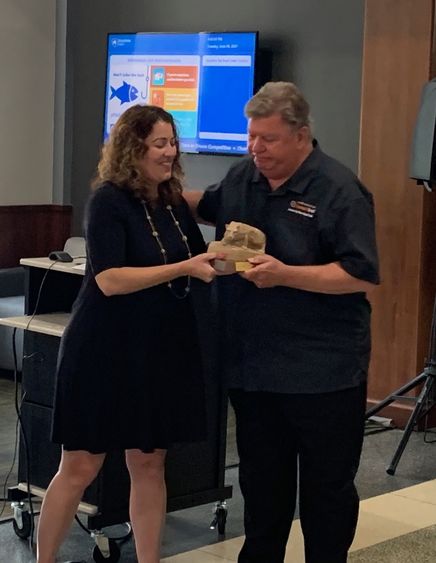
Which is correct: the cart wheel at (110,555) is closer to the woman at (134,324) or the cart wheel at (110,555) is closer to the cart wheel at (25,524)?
the cart wheel at (25,524)

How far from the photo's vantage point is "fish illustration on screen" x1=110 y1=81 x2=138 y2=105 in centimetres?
683

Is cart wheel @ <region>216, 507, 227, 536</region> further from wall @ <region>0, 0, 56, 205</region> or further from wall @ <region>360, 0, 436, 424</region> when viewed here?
wall @ <region>0, 0, 56, 205</region>

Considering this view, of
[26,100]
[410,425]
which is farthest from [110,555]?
[26,100]

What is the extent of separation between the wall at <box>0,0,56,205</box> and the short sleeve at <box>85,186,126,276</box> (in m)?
4.40

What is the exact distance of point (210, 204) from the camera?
2941 mm

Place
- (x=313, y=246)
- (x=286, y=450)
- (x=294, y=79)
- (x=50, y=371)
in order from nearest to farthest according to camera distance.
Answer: (x=313, y=246) → (x=286, y=450) → (x=50, y=371) → (x=294, y=79)

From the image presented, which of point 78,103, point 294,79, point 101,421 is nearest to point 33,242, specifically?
point 78,103

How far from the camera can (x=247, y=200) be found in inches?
110

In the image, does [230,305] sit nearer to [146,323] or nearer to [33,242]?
[146,323]

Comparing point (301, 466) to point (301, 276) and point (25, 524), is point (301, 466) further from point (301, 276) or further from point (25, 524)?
point (25, 524)

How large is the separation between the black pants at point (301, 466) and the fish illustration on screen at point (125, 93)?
4270 mm

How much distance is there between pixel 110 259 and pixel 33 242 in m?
4.70

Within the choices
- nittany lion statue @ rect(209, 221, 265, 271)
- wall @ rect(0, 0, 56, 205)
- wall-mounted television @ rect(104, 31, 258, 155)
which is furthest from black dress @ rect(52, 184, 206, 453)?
wall @ rect(0, 0, 56, 205)

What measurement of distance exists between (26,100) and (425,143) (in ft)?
10.6
